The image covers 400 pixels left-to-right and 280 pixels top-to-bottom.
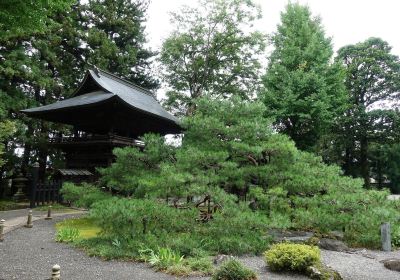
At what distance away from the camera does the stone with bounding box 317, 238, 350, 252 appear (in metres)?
8.88

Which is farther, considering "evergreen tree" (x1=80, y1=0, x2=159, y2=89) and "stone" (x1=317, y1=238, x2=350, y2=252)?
"evergreen tree" (x1=80, y1=0, x2=159, y2=89)

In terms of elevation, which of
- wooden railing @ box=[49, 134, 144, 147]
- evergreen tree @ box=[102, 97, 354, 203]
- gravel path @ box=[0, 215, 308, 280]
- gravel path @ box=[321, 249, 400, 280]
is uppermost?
wooden railing @ box=[49, 134, 144, 147]

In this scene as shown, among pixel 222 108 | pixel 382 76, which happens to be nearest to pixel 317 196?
pixel 222 108

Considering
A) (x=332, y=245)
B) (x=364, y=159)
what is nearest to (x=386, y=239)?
(x=332, y=245)

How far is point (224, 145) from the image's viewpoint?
896cm

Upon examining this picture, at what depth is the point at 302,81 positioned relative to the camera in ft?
63.0

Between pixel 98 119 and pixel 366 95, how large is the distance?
23734 mm

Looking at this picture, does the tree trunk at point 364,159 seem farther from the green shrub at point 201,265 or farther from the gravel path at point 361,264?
the green shrub at point 201,265

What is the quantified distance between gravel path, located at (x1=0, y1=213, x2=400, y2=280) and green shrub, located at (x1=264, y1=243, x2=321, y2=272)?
183 millimetres

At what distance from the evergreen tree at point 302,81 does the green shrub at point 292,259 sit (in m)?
13.3

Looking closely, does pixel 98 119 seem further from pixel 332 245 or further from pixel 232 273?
pixel 232 273

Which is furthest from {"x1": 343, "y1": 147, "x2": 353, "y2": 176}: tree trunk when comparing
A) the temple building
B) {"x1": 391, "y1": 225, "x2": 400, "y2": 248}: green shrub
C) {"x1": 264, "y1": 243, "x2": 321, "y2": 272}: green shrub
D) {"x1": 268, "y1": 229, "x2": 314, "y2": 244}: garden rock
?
{"x1": 264, "y1": 243, "x2": 321, "y2": 272}: green shrub

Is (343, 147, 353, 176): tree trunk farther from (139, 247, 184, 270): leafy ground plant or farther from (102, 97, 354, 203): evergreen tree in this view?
(139, 247, 184, 270): leafy ground plant

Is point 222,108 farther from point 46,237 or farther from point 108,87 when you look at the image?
point 108,87
